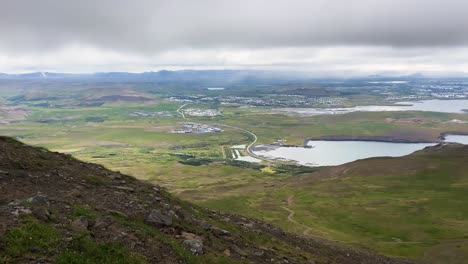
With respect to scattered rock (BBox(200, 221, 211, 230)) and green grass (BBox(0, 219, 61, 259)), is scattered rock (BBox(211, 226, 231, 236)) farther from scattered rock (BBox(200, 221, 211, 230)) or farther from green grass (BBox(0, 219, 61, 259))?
green grass (BBox(0, 219, 61, 259))

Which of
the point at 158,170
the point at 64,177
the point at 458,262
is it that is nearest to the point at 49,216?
the point at 64,177

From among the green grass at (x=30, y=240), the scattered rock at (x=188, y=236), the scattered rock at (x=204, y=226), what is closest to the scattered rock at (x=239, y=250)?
the scattered rock at (x=204, y=226)

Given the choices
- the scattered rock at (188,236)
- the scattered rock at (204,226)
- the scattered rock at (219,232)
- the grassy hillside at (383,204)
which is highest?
the scattered rock at (188,236)

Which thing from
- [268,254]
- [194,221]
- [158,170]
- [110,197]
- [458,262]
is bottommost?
[158,170]

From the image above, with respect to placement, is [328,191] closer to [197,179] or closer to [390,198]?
[390,198]

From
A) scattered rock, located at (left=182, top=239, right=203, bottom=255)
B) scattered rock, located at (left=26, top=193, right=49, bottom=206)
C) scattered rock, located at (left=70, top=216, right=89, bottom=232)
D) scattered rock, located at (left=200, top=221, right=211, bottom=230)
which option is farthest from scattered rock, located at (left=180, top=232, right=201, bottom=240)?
scattered rock, located at (left=26, top=193, right=49, bottom=206)

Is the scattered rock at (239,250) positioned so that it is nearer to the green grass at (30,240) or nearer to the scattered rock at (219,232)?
the scattered rock at (219,232)

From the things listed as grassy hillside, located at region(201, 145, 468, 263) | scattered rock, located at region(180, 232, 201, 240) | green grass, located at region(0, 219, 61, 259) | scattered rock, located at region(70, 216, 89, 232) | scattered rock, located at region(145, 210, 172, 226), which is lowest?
grassy hillside, located at region(201, 145, 468, 263)
